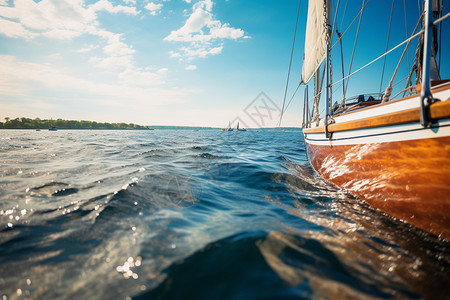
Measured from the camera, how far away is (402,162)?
7.70 ft

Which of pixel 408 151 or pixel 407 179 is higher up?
pixel 408 151

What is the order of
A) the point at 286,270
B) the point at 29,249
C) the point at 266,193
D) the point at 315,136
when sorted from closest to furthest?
the point at 286,270, the point at 29,249, the point at 266,193, the point at 315,136

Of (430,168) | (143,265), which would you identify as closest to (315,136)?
(430,168)

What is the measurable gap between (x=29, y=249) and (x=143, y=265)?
1101 mm

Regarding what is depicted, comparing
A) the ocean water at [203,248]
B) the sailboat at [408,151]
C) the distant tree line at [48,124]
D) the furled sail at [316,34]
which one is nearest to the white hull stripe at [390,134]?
the sailboat at [408,151]

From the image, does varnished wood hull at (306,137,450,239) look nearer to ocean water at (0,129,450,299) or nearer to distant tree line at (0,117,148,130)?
ocean water at (0,129,450,299)

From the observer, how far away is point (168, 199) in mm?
2945

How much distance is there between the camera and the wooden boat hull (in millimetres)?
1931

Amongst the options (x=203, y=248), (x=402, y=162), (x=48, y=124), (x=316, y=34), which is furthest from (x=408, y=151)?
(x=48, y=124)

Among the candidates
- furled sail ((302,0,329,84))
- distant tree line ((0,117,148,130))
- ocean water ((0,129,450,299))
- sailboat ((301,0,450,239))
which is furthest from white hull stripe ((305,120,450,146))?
distant tree line ((0,117,148,130))

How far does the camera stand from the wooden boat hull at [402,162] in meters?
1.93

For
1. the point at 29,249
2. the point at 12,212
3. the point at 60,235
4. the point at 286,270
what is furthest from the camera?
the point at 12,212

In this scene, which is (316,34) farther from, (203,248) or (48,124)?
(48,124)

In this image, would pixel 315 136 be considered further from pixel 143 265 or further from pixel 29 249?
pixel 29 249
